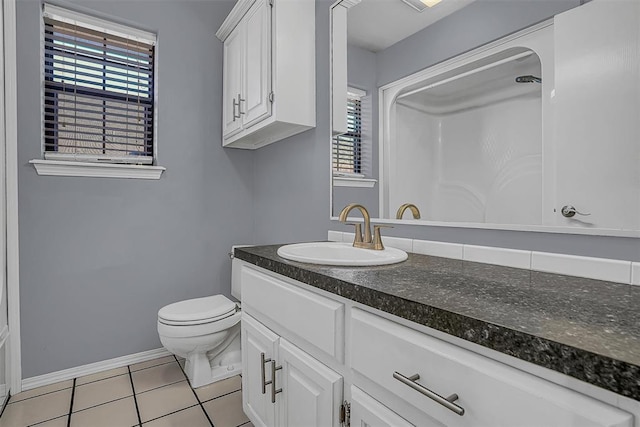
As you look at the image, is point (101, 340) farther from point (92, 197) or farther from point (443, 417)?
point (443, 417)

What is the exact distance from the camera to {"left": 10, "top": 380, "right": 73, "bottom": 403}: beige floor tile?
1.87 meters

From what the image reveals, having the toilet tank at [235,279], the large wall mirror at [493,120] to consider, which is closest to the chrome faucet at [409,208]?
the large wall mirror at [493,120]

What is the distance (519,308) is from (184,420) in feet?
5.44

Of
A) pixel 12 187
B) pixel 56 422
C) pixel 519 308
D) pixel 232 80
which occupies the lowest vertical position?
pixel 56 422

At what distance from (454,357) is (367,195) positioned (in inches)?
43.9

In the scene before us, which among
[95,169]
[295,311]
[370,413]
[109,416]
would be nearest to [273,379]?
[295,311]

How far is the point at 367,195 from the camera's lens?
5.56ft

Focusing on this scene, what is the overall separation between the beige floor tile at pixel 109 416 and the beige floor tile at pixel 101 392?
0.06m

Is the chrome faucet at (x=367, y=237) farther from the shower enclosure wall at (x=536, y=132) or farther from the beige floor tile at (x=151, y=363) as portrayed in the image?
the beige floor tile at (x=151, y=363)

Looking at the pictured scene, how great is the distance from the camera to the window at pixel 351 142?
1.72 m

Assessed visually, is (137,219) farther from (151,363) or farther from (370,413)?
(370,413)

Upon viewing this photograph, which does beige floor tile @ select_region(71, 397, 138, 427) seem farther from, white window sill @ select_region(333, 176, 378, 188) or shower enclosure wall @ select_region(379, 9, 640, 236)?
shower enclosure wall @ select_region(379, 9, 640, 236)

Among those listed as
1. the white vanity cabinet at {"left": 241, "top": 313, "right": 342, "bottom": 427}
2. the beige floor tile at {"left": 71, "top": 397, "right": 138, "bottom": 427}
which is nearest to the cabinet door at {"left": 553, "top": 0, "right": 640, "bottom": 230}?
the white vanity cabinet at {"left": 241, "top": 313, "right": 342, "bottom": 427}

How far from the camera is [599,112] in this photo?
93cm
